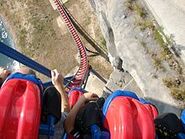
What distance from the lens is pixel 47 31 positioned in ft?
42.6

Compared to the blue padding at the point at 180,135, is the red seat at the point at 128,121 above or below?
above

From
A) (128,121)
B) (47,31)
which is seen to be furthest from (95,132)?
Answer: (47,31)

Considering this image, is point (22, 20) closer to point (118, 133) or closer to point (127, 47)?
point (127, 47)

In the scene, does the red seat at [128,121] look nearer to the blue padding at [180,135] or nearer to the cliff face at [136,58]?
the blue padding at [180,135]

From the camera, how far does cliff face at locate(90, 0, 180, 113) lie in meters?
7.24

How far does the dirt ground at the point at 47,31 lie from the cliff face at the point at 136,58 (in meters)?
3.36

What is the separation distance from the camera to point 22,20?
13.7 meters

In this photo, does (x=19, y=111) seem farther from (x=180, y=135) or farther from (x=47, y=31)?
(x=47, y=31)

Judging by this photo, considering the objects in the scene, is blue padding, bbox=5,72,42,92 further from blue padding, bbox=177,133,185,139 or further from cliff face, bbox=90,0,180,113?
cliff face, bbox=90,0,180,113

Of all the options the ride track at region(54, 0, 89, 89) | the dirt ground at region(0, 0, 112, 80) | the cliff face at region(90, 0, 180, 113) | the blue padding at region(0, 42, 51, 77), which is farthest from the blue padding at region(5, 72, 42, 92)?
the dirt ground at region(0, 0, 112, 80)

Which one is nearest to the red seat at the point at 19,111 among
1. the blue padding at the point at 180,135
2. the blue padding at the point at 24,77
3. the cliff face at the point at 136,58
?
the blue padding at the point at 24,77

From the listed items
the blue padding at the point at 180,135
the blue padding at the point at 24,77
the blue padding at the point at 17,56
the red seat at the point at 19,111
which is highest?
the blue padding at the point at 17,56

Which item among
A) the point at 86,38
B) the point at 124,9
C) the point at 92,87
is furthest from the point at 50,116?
the point at 86,38

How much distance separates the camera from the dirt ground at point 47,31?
12.2 meters
